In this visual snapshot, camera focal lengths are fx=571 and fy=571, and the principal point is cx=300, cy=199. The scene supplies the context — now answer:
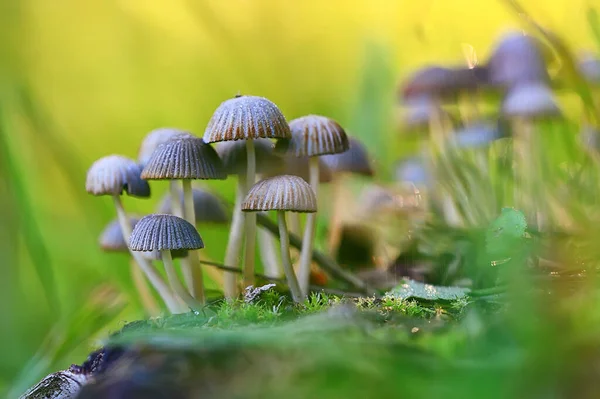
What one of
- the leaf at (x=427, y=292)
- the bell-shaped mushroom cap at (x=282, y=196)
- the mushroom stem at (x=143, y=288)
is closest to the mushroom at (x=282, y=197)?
the bell-shaped mushroom cap at (x=282, y=196)

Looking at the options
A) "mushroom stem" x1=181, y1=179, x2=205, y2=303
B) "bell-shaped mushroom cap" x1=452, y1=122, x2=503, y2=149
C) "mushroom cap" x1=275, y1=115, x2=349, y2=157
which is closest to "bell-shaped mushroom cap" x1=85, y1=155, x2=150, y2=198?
"mushroom stem" x1=181, y1=179, x2=205, y2=303

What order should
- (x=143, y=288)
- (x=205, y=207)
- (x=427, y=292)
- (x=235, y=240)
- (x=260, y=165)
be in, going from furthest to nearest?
(x=143, y=288) < (x=205, y=207) < (x=260, y=165) < (x=235, y=240) < (x=427, y=292)

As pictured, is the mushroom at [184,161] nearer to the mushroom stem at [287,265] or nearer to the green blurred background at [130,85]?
the mushroom stem at [287,265]

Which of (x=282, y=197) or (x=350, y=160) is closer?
(x=282, y=197)

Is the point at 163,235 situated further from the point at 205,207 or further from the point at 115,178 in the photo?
the point at 205,207

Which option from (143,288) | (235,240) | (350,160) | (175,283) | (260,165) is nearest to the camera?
(175,283)

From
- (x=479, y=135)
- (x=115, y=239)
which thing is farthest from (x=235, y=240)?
(x=479, y=135)

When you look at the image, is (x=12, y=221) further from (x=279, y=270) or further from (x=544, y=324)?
(x=544, y=324)
